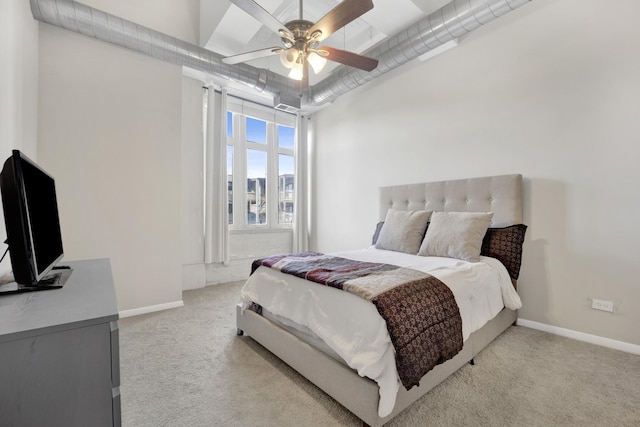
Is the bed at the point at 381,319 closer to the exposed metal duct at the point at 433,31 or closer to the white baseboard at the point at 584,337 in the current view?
the white baseboard at the point at 584,337

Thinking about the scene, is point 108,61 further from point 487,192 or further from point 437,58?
point 487,192

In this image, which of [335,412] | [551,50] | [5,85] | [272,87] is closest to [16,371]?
[335,412]

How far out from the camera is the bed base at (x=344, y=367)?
1.41 metres

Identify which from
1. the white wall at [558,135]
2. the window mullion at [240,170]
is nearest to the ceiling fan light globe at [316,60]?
the white wall at [558,135]

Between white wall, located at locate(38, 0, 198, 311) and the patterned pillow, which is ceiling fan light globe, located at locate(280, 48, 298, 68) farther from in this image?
the patterned pillow

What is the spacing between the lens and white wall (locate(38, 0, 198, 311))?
272cm

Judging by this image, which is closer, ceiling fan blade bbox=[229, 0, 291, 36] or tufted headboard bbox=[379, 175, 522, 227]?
ceiling fan blade bbox=[229, 0, 291, 36]

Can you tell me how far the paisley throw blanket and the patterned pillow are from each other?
1.13 meters

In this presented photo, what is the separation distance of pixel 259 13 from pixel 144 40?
171 cm

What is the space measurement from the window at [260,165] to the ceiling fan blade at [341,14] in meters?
2.74

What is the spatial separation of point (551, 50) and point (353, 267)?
2.69 meters

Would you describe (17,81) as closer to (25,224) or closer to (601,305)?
(25,224)

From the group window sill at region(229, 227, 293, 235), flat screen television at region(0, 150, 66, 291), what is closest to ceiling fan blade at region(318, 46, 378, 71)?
flat screen television at region(0, 150, 66, 291)

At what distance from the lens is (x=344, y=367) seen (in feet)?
5.02
